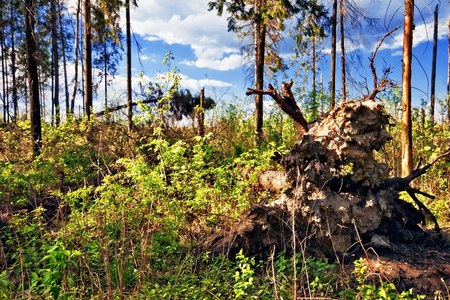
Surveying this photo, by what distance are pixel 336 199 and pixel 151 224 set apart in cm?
235

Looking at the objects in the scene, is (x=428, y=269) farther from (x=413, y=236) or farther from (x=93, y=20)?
(x=93, y=20)

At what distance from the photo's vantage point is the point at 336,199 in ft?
13.0

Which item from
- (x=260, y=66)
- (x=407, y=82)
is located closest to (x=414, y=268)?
(x=407, y=82)

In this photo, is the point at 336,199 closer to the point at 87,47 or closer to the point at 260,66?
the point at 260,66

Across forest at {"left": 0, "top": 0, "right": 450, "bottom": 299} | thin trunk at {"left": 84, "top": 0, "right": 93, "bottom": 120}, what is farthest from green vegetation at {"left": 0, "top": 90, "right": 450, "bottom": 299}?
thin trunk at {"left": 84, "top": 0, "right": 93, "bottom": 120}

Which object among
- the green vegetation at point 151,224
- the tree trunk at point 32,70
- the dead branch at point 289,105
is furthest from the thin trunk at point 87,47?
the dead branch at point 289,105

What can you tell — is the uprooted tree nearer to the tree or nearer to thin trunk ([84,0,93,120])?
the tree

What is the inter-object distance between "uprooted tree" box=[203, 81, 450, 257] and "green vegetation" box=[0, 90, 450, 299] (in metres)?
0.30

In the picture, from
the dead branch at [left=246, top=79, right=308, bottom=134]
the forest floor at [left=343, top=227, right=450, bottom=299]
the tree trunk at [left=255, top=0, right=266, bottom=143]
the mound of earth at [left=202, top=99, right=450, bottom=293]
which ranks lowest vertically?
the forest floor at [left=343, top=227, right=450, bottom=299]

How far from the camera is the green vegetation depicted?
9.63 ft

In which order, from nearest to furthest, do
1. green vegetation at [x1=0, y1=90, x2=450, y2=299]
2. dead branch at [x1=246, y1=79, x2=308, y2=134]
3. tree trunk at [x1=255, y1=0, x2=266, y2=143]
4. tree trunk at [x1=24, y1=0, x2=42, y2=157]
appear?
green vegetation at [x1=0, y1=90, x2=450, y2=299]
dead branch at [x1=246, y1=79, x2=308, y2=134]
tree trunk at [x1=24, y1=0, x2=42, y2=157]
tree trunk at [x1=255, y1=0, x2=266, y2=143]

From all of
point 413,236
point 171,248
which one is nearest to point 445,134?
point 413,236

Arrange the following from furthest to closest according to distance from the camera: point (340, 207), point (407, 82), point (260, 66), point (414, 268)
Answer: point (260, 66), point (407, 82), point (340, 207), point (414, 268)

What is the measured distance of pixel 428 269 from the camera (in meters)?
3.41
